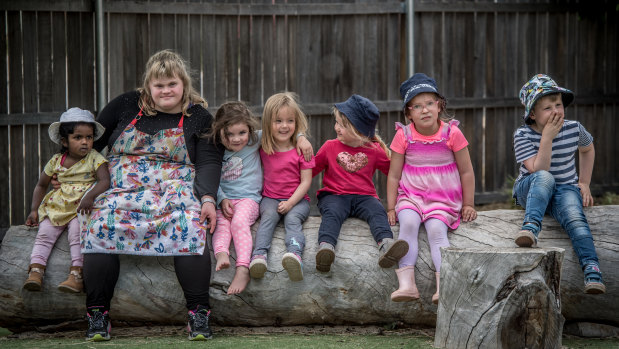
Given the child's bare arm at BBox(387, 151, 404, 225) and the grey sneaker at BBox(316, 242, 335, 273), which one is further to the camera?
the child's bare arm at BBox(387, 151, 404, 225)

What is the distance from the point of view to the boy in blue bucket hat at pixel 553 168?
450 cm

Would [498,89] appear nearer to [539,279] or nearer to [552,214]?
[552,214]

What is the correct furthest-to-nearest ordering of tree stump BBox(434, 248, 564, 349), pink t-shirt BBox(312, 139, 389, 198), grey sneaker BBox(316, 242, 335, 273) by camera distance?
pink t-shirt BBox(312, 139, 389, 198) → grey sneaker BBox(316, 242, 335, 273) → tree stump BBox(434, 248, 564, 349)

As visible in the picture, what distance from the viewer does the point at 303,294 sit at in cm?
462

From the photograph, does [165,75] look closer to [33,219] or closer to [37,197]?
[37,197]

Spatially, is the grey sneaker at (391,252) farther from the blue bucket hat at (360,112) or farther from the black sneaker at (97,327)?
the black sneaker at (97,327)

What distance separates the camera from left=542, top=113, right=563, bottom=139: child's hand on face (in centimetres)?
465

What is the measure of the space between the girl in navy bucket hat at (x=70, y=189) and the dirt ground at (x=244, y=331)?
1.24 ft

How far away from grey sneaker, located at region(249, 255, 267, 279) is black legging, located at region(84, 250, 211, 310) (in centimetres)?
28

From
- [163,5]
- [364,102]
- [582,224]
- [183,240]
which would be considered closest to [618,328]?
[582,224]

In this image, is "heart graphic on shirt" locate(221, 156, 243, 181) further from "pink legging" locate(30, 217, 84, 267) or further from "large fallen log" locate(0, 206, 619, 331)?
"pink legging" locate(30, 217, 84, 267)

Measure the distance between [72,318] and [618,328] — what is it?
355 cm

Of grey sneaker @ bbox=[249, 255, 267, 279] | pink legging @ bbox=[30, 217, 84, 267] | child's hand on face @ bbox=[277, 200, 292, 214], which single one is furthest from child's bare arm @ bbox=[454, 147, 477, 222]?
pink legging @ bbox=[30, 217, 84, 267]

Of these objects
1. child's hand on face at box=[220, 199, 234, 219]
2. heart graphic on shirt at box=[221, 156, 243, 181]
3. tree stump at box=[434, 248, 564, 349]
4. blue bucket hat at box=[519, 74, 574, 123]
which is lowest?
tree stump at box=[434, 248, 564, 349]
